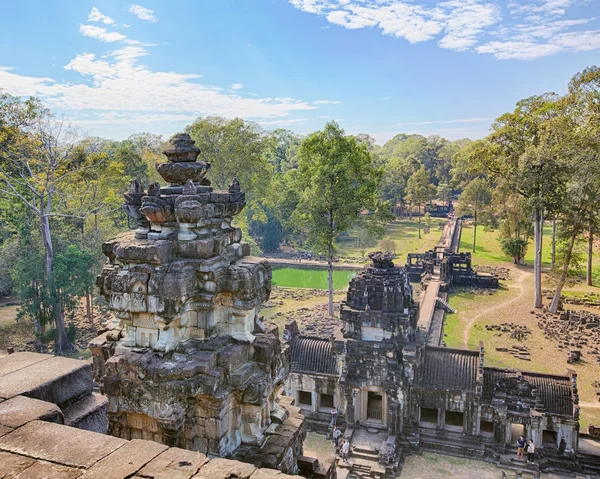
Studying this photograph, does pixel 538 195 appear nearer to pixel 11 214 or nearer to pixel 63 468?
pixel 63 468

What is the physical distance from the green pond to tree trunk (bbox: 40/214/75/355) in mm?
17898

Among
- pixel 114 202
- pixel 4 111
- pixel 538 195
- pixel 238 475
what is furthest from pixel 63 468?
pixel 538 195

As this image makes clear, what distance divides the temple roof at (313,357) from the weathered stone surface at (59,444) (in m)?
13.5

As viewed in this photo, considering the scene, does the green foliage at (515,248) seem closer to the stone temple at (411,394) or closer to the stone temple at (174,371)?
the stone temple at (411,394)

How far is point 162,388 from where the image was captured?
19.1 feet

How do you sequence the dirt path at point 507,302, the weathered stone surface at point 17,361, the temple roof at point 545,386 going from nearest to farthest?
the weathered stone surface at point 17,361 → the temple roof at point 545,386 → the dirt path at point 507,302

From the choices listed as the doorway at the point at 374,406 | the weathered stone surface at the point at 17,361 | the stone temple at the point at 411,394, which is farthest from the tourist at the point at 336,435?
the weathered stone surface at the point at 17,361

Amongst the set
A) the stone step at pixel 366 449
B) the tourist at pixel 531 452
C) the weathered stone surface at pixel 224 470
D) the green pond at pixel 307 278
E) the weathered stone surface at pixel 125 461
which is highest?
the weathered stone surface at pixel 125 461

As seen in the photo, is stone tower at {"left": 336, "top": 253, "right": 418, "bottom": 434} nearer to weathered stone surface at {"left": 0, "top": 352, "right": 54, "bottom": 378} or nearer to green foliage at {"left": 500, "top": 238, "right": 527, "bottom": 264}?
weathered stone surface at {"left": 0, "top": 352, "right": 54, "bottom": 378}

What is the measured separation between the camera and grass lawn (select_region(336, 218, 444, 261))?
4897 cm

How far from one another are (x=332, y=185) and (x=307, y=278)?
16689mm

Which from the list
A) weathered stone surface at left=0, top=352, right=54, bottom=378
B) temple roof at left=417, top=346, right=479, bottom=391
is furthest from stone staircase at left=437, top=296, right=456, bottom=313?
weathered stone surface at left=0, top=352, right=54, bottom=378

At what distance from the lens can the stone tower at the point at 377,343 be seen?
15656 millimetres

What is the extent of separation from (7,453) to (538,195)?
28619 mm
